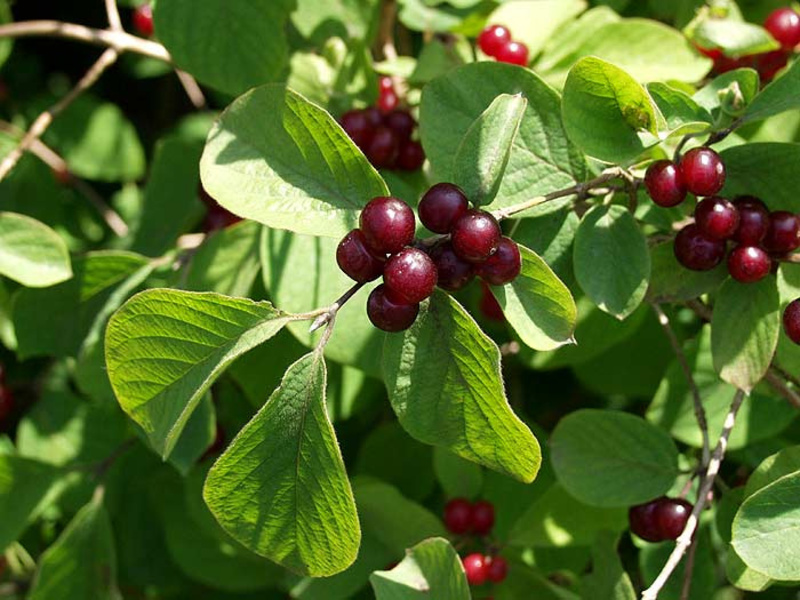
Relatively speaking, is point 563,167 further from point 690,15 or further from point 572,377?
point 572,377

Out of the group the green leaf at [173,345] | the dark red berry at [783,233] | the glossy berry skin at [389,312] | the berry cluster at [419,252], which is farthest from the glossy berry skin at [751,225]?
the green leaf at [173,345]

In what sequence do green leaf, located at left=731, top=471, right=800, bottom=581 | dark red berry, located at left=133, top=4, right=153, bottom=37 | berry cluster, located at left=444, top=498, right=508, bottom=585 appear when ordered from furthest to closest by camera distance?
dark red berry, located at left=133, top=4, right=153, bottom=37, berry cluster, located at left=444, top=498, right=508, bottom=585, green leaf, located at left=731, top=471, right=800, bottom=581

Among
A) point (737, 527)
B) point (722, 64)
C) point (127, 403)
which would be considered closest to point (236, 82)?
point (127, 403)

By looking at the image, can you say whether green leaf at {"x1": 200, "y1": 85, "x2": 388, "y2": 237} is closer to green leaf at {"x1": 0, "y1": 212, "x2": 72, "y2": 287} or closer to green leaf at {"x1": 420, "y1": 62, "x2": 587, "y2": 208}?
green leaf at {"x1": 420, "y1": 62, "x2": 587, "y2": 208}

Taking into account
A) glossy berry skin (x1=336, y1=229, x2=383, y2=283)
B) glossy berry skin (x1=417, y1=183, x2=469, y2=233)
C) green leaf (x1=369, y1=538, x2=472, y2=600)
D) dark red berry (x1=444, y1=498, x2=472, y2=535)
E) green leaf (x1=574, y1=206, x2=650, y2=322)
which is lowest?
dark red berry (x1=444, y1=498, x2=472, y2=535)

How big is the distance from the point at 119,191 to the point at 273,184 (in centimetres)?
133

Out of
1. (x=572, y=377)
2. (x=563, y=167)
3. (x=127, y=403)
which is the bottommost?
(x=572, y=377)

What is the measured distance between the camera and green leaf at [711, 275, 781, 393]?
1.02 m

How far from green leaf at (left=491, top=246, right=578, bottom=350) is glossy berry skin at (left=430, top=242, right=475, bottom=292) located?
5 cm

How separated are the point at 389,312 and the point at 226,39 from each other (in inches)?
25.2

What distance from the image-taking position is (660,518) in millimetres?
1120

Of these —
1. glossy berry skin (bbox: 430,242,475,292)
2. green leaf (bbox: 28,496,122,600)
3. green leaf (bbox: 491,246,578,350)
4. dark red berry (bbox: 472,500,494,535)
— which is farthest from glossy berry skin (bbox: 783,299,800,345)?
green leaf (bbox: 28,496,122,600)

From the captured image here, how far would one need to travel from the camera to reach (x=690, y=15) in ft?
4.97

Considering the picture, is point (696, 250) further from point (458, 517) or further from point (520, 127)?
point (458, 517)
